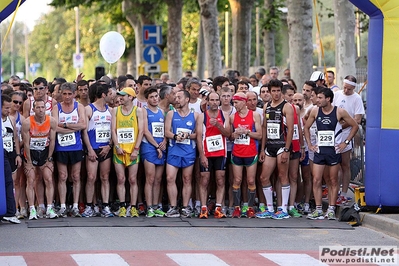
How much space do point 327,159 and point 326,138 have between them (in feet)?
1.00

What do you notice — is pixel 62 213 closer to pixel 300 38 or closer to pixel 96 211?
pixel 96 211

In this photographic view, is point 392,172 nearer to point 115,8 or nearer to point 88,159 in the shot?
point 88,159

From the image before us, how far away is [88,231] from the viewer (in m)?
12.9

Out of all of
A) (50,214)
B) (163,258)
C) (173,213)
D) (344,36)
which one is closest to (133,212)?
(173,213)

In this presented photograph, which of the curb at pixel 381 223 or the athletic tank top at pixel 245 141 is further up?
the athletic tank top at pixel 245 141

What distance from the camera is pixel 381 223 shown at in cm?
1312

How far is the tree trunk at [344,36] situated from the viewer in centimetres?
2234

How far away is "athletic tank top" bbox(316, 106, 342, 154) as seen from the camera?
14164mm

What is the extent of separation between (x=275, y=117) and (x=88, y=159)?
2816 mm

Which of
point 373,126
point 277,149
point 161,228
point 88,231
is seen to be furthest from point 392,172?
point 88,231

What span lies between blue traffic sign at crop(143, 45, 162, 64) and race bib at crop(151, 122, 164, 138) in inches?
520

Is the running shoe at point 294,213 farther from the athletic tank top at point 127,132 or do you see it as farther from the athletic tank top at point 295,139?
the athletic tank top at point 127,132

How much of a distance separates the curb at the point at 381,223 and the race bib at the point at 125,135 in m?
3.53

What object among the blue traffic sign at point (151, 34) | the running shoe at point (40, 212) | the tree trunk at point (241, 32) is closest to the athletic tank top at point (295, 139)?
the running shoe at point (40, 212)
